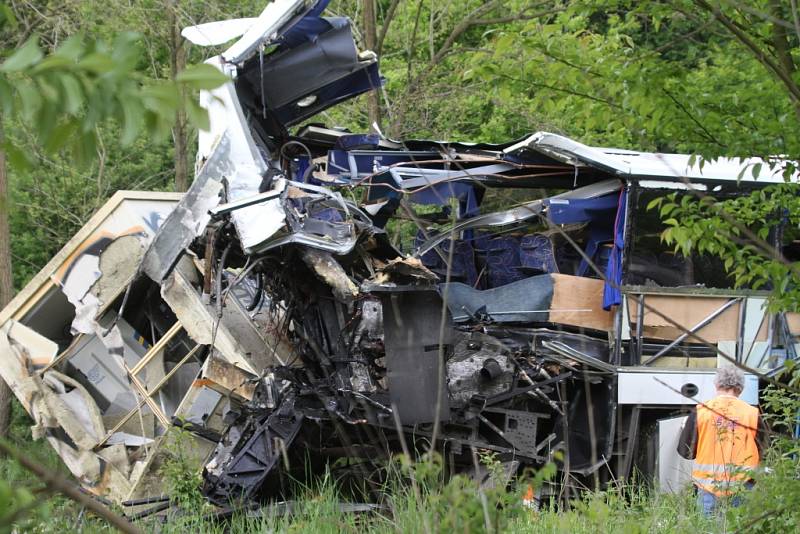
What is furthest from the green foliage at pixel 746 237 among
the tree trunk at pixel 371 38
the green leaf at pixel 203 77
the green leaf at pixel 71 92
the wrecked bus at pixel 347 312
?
the tree trunk at pixel 371 38

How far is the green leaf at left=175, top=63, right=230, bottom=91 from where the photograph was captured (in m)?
1.50

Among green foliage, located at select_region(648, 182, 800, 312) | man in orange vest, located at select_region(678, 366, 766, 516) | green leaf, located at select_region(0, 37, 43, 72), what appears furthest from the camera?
man in orange vest, located at select_region(678, 366, 766, 516)

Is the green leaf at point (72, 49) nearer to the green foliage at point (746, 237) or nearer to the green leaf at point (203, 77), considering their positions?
the green leaf at point (203, 77)

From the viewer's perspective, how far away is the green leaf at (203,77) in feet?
4.91

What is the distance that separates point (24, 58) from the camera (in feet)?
4.92

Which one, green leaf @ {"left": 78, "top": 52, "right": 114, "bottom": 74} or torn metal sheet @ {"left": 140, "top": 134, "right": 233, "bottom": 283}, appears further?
torn metal sheet @ {"left": 140, "top": 134, "right": 233, "bottom": 283}

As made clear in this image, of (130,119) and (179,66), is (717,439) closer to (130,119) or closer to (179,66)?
(130,119)

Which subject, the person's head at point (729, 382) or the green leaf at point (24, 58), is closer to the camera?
the green leaf at point (24, 58)

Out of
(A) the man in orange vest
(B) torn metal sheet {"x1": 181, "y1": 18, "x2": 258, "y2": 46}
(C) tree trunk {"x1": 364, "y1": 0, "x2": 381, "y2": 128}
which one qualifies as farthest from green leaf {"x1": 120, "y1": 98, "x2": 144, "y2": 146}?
(C) tree trunk {"x1": 364, "y1": 0, "x2": 381, "y2": 128}

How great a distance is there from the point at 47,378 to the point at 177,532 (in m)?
4.83

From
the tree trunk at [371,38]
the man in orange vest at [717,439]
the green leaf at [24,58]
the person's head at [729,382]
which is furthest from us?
the tree trunk at [371,38]

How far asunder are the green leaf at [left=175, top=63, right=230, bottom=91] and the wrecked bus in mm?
5879

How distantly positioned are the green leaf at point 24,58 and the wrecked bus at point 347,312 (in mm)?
5899

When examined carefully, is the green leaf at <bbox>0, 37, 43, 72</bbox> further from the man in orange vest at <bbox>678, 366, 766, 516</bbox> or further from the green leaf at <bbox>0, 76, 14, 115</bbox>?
the man in orange vest at <bbox>678, 366, 766, 516</bbox>
